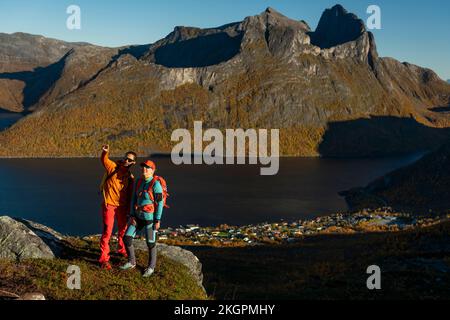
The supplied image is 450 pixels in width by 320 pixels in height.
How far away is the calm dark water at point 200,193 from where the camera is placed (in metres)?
77.8

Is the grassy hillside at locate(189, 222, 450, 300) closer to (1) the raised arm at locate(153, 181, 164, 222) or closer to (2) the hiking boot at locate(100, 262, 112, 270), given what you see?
(2) the hiking boot at locate(100, 262, 112, 270)

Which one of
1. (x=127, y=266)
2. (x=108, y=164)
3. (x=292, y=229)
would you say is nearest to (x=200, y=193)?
(x=292, y=229)

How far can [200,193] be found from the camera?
100812 mm

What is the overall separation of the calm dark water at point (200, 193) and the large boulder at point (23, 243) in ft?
167

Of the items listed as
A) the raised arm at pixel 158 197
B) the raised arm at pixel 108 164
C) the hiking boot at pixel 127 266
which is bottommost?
the hiking boot at pixel 127 266

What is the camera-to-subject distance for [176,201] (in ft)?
299

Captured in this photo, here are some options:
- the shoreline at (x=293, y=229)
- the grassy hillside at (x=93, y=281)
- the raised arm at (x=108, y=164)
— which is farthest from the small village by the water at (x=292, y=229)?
the raised arm at (x=108, y=164)

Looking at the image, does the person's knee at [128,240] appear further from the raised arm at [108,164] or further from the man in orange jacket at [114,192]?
the raised arm at [108,164]

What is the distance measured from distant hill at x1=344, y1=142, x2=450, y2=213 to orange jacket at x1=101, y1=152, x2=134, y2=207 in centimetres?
6548

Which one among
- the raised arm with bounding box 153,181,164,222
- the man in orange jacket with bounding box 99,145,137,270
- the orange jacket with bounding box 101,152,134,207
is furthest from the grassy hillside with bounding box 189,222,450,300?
the orange jacket with bounding box 101,152,134,207

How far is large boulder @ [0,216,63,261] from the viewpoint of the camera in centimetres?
1589

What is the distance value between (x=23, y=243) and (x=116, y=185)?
3.88 metres

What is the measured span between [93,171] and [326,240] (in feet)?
336
